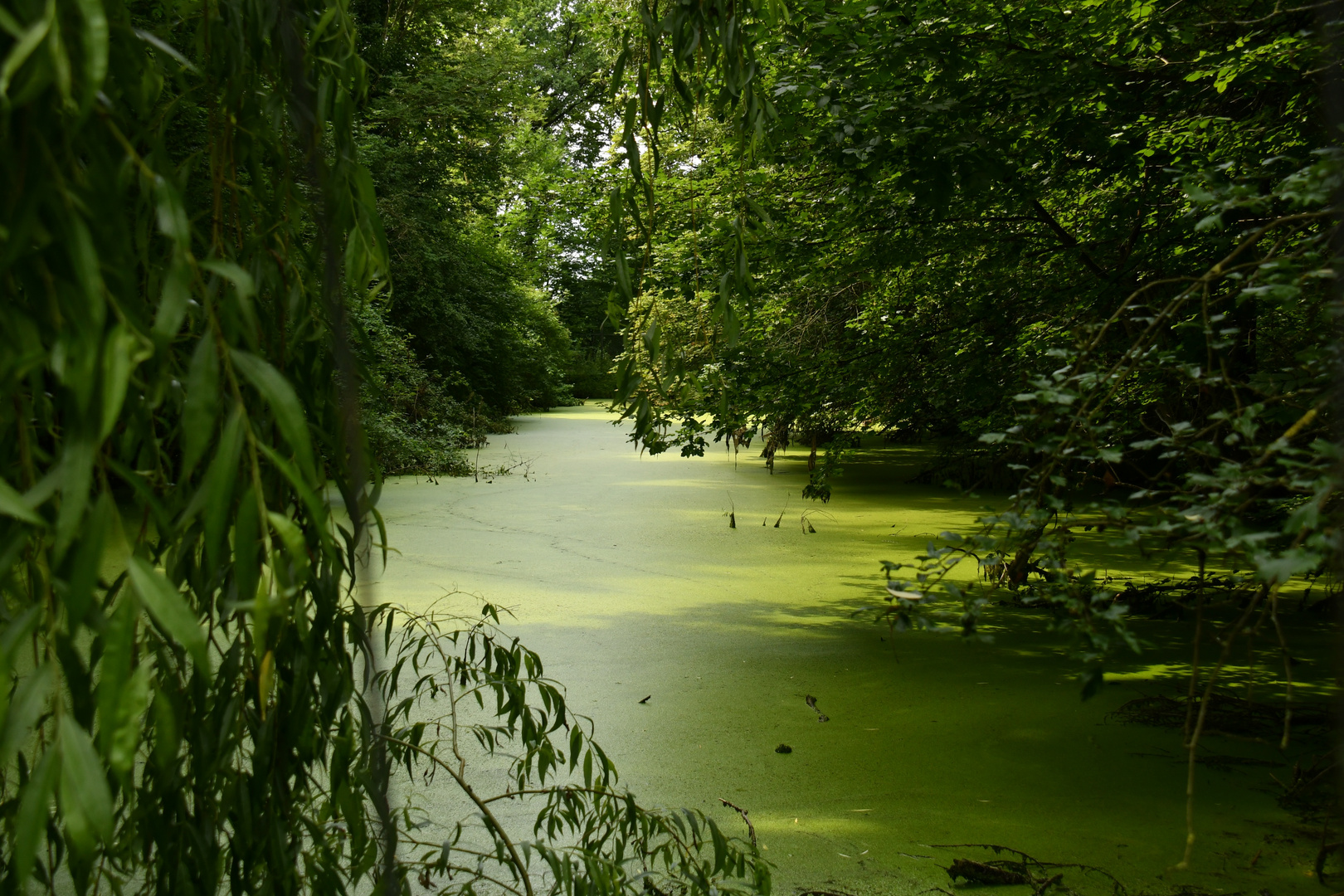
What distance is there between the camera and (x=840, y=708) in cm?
256

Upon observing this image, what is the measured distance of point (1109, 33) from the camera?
2.26m

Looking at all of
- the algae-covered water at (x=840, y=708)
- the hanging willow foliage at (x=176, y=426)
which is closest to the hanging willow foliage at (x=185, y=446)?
the hanging willow foliage at (x=176, y=426)

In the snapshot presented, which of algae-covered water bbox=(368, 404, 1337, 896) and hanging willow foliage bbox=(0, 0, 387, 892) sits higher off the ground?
hanging willow foliage bbox=(0, 0, 387, 892)

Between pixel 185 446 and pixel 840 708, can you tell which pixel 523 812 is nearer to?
pixel 840 708

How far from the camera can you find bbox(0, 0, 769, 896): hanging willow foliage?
44 cm

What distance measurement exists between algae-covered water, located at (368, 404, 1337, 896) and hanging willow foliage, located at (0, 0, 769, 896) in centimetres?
19

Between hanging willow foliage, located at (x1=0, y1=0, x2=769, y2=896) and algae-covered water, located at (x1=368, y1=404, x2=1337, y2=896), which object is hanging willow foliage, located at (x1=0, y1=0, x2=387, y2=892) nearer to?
hanging willow foliage, located at (x1=0, y1=0, x2=769, y2=896)

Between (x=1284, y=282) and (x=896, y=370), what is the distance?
250cm

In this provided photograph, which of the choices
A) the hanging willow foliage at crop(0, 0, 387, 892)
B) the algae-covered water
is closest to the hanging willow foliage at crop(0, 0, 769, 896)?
the hanging willow foliage at crop(0, 0, 387, 892)

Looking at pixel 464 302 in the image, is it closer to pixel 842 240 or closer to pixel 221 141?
pixel 842 240

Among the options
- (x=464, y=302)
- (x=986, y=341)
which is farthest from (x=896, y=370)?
(x=464, y=302)

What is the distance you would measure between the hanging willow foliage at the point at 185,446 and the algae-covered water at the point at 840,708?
0.63 feet

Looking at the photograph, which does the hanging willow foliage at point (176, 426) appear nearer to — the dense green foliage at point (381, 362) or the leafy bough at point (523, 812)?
the dense green foliage at point (381, 362)

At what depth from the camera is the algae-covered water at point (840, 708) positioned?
1.84 metres
